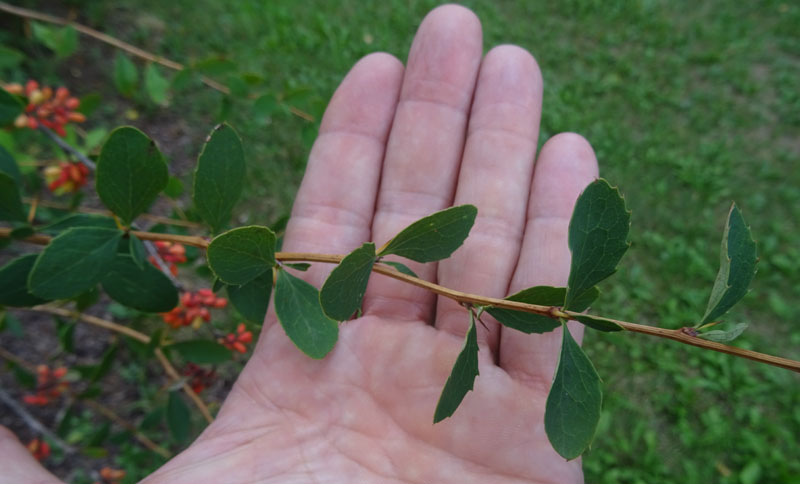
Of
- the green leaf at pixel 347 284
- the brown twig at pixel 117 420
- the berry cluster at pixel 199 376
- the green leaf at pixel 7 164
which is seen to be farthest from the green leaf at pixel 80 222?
the brown twig at pixel 117 420

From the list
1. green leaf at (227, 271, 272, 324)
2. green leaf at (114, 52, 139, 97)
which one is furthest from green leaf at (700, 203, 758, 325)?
green leaf at (114, 52, 139, 97)

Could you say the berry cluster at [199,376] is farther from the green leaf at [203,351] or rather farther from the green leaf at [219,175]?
the green leaf at [219,175]

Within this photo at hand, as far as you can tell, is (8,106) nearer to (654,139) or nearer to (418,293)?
(418,293)

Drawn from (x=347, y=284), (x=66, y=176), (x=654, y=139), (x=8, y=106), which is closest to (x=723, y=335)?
(x=347, y=284)

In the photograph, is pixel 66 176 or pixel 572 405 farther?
pixel 66 176

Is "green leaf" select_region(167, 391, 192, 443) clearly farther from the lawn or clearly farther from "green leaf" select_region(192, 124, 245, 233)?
the lawn
